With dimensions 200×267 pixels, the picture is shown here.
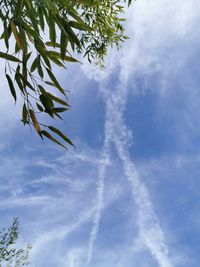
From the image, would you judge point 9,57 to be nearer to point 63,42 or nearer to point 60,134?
point 63,42

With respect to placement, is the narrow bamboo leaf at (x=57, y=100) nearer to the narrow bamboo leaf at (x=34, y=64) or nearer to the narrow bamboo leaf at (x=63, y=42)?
the narrow bamboo leaf at (x=34, y=64)

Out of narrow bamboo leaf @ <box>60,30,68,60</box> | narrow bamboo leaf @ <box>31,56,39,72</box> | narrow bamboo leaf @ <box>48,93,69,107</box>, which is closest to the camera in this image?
narrow bamboo leaf @ <box>60,30,68,60</box>

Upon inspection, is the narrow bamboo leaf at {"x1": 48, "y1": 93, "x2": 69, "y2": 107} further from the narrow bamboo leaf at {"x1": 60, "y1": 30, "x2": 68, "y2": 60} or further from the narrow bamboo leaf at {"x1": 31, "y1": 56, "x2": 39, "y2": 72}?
the narrow bamboo leaf at {"x1": 60, "y1": 30, "x2": 68, "y2": 60}

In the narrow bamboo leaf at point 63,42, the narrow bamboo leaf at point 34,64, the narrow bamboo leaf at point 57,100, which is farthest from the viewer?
the narrow bamboo leaf at point 34,64

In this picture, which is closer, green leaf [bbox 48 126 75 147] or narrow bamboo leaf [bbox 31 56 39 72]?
green leaf [bbox 48 126 75 147]

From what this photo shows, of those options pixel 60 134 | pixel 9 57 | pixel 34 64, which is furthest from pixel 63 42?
pixel 60 134

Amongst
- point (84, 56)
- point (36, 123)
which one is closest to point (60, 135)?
point (36, 123)

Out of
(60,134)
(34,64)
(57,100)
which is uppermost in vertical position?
(34,64)

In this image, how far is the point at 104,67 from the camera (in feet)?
39.5

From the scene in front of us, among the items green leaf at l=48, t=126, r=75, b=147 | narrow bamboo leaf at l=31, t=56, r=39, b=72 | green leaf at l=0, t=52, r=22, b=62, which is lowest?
green leaf at l=48, t=126, r=75, b=147

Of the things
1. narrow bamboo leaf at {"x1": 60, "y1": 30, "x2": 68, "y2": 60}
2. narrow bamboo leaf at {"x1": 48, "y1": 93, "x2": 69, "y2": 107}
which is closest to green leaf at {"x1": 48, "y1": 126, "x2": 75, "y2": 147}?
narrow bamboo leaf at {"x1": 48, "y1": 93, "x2": 69, "y2": 107}

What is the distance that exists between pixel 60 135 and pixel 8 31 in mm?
1126

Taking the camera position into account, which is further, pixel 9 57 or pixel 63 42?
pixel 9 57

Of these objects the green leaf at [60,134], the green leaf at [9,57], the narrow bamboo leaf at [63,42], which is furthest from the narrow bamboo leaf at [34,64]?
the green leaf at [60,134]
